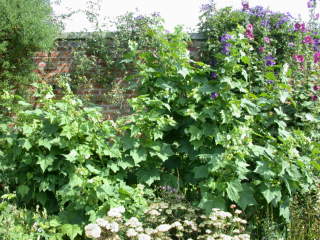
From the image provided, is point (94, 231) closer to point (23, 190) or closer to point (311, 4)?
point (23, 190)

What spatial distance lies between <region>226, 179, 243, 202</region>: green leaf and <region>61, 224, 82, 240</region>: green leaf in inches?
46.4

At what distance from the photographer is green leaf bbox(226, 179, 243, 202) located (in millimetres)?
3346

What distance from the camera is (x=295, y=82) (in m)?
4.77

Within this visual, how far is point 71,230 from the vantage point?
3.23 metres

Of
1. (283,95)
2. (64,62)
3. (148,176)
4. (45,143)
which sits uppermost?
(64,62)

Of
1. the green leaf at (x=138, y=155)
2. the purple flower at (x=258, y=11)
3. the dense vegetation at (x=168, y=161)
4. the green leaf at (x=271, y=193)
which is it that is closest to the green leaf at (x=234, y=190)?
the dense vegetation at (x=168, y=161)

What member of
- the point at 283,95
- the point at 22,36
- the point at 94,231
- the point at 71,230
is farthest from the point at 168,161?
the point at 22,36

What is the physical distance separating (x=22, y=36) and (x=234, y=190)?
4.24m

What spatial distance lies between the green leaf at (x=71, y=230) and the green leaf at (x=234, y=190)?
1.18 metres

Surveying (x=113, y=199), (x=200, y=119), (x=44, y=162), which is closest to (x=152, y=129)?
(x=200, y=119)

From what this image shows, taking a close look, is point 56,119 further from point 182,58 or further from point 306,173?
point 306,173

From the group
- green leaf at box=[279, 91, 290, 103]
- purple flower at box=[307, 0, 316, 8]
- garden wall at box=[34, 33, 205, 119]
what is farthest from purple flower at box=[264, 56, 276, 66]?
garden wall at box=[34, 33, 205, 119]

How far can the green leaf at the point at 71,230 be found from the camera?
10.5 ft

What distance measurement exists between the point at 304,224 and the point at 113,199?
5.51 ft
